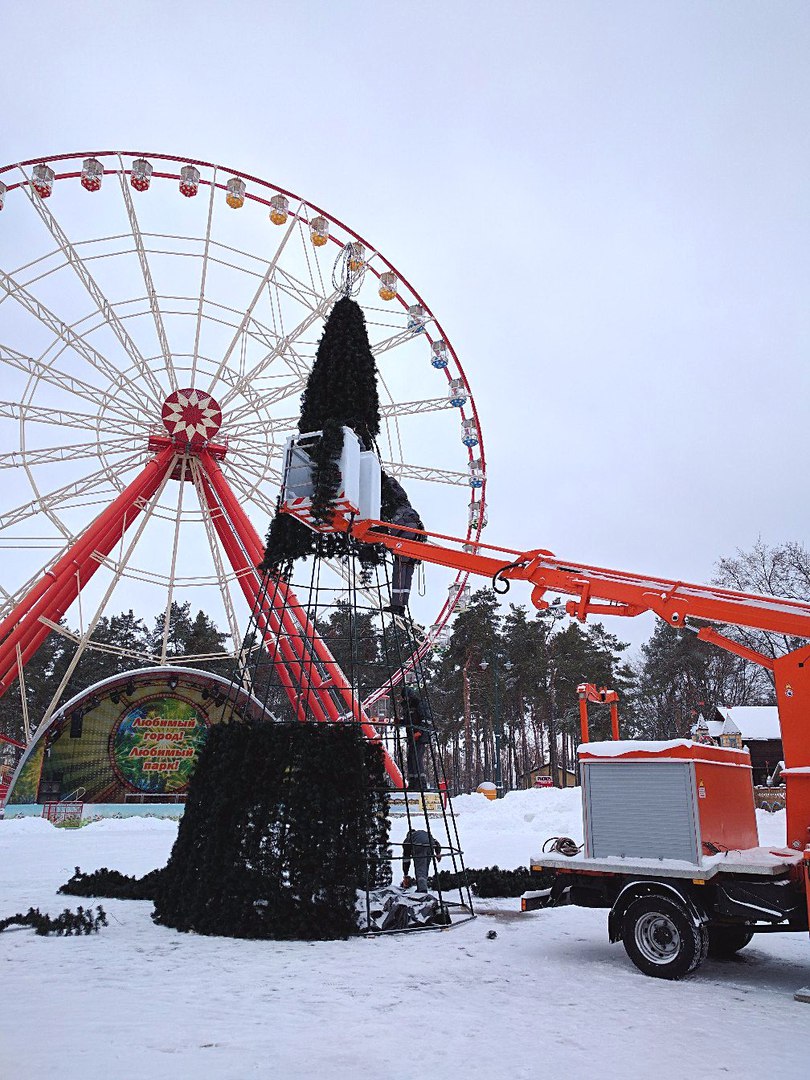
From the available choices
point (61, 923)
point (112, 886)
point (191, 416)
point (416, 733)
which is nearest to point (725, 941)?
point (416, 733)

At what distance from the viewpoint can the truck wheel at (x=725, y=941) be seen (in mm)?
7391

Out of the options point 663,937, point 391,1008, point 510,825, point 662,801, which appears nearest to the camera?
point 391,1008

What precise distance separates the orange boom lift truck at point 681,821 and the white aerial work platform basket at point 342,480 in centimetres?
211

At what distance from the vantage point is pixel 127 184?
A: 18781 millimetres

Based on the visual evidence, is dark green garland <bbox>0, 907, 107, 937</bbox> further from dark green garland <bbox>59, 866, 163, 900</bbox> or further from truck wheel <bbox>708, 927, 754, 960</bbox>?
truck wheel <bbox>708, 927, 754, 960</bbox>

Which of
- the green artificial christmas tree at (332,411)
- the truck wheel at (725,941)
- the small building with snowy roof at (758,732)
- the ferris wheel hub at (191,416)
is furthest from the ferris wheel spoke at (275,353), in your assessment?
the small building with snowy roof at (758,732)

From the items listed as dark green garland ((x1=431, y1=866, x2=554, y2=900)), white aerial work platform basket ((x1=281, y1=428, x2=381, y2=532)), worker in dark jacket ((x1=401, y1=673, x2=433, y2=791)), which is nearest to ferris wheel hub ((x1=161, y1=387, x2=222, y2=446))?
white aerial work platform basket ((x1=281, y1=428, x2=381, y2=532))

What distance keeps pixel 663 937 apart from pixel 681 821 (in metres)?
0.96

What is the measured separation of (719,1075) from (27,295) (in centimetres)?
1975

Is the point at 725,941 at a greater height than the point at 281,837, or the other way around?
the point at 281,837

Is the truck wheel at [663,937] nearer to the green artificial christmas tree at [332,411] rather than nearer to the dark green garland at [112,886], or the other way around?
the green artificial christmas tree at [332,411]

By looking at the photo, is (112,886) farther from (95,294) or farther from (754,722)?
(754,722)

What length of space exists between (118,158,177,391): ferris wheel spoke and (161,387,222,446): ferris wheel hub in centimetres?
50

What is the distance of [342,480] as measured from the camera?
926cm
